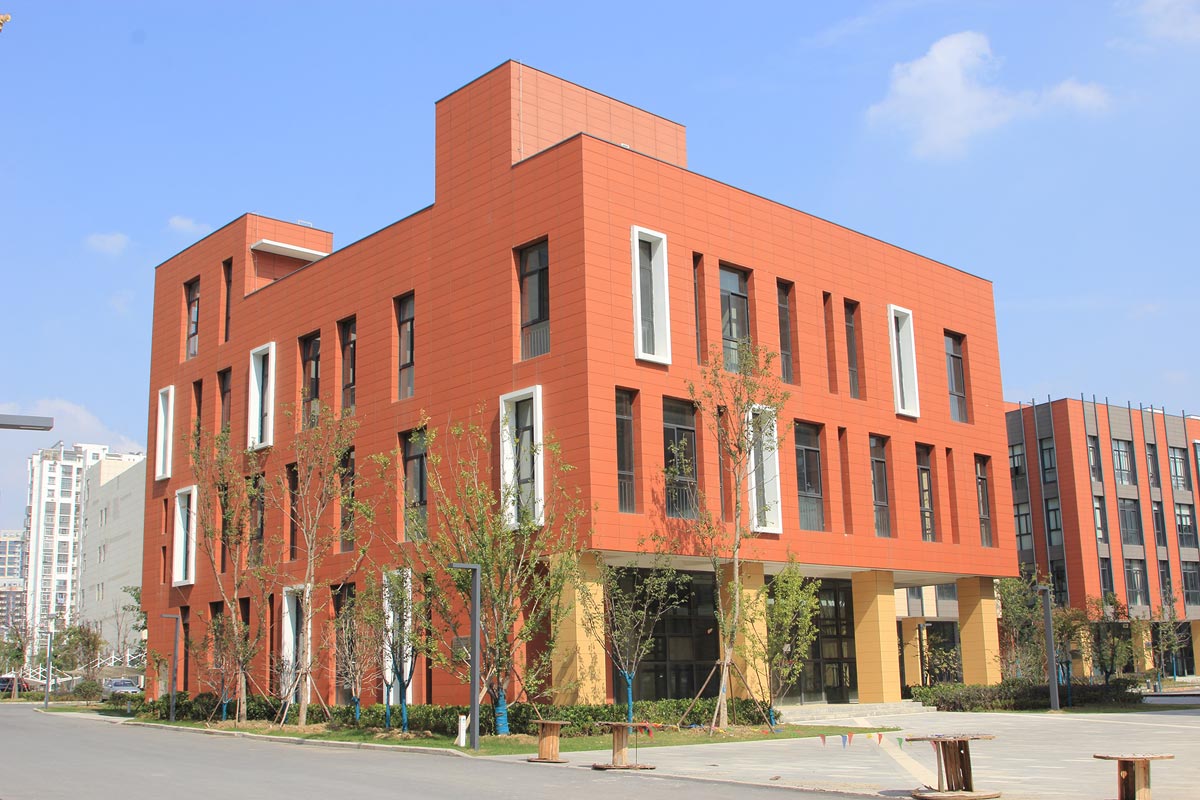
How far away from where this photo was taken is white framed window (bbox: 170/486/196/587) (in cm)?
3884

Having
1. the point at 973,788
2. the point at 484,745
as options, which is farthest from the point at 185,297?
the point at 973,788

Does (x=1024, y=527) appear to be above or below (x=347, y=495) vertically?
above

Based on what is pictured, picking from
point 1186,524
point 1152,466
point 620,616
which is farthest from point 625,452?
point 1186,524

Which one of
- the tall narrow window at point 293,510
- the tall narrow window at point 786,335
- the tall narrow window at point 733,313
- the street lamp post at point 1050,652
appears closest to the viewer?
the tall narrow window at point 733,313

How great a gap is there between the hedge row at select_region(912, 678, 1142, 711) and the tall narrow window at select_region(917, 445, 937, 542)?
4397 mm

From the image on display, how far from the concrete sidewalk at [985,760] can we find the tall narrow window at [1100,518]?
109 feet

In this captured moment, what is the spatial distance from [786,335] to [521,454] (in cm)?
859

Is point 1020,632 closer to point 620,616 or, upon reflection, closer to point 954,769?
point 620,616

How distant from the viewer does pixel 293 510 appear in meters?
35.1

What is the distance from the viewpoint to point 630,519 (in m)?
26.6

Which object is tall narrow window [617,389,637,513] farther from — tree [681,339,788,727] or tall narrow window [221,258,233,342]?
tall narrow window [221,258,233,342]

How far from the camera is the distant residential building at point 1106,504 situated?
59375mm

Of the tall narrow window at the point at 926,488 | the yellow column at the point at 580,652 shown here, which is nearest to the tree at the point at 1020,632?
the tall narrow window at the point at 926,488

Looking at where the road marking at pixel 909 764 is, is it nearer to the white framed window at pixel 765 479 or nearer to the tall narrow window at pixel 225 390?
the white framed window at pixel 765 479
